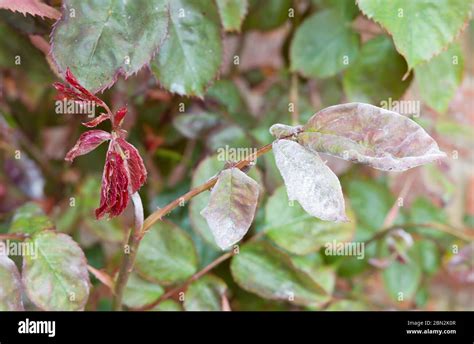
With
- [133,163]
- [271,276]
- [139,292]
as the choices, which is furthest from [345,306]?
[133,163]

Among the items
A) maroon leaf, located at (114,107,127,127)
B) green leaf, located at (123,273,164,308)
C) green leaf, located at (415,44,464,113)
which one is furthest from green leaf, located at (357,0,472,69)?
green leaf, located at (123,273,164,308)

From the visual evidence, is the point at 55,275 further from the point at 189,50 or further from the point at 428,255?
the point at 428,255

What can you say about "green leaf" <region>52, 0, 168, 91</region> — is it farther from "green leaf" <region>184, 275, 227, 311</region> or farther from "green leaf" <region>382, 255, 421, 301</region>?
"green leaf" <region>382, 255, 421, 301</region>

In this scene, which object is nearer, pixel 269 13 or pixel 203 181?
pixel 203 181

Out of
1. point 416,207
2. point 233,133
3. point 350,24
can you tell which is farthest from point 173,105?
point 416,207

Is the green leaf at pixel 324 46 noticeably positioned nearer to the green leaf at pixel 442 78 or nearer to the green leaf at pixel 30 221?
the green leaf at pixel 442 78

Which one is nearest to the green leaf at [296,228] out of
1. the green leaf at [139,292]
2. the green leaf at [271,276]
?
the green leaf at [271,276]
